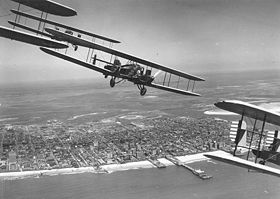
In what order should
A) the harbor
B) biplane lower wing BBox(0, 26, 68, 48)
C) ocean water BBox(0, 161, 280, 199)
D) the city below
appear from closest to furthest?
1. biplane lower wing BBox(0, 26, 68, 48)
2. ocean water BBox(0, 161, 280, 199)
3. the harbor
4. the city below

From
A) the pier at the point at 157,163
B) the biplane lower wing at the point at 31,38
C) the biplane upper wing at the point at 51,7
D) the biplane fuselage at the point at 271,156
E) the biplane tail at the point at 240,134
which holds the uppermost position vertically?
the biplane upper wing at the point at 51,7

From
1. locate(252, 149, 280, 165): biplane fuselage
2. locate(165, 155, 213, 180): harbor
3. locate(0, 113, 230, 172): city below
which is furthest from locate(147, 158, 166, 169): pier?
locate(252, 149, 280, 165): biplane fuselage

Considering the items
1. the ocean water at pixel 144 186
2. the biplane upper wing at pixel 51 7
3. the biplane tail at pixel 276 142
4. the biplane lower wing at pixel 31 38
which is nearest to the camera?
the biplane lower wing at pixel 31 38

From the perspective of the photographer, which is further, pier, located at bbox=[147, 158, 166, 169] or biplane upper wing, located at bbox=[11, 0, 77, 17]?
pier, located at bbox=[147, 158, 166, 169]

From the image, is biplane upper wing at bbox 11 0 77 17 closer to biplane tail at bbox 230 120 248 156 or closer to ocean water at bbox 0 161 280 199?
biplane tail at bbox 230 120 248 156

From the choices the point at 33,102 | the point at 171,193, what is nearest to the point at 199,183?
the point at 171,193

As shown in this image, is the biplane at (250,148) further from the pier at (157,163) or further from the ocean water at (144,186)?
the pier at (157,163)

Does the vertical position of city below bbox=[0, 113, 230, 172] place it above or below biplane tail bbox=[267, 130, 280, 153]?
below

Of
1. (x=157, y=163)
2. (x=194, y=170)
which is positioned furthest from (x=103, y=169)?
(x=194, y=170)

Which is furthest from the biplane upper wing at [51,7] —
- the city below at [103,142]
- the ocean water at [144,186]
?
the city below at [103,142]

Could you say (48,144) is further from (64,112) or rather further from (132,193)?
(64,112)
